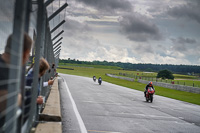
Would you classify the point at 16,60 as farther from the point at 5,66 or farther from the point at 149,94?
the point at 149,94

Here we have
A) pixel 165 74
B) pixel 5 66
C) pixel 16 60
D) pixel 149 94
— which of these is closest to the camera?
pixel 16 60

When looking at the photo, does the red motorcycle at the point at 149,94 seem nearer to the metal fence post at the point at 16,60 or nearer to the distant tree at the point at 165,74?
the metal fence post at the point at 16,60

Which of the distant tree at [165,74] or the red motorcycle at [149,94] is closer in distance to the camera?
the red motorcycle at [149,94]

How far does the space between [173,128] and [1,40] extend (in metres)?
6.68

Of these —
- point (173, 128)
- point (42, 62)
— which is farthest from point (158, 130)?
point (42, 62)

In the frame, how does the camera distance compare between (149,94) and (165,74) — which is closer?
(149,94)

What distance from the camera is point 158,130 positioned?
846cm

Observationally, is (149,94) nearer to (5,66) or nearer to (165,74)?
(5,66)

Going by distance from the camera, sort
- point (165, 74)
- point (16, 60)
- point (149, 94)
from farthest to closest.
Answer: point (165, 74) < point (149, 94) < point (16, 60)

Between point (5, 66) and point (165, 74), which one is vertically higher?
point (165, 74)

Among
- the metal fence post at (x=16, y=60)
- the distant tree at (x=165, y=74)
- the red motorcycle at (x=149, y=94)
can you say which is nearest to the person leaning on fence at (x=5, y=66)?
the metal fence post at (x=16, y=60)

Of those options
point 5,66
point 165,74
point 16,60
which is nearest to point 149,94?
point 5,66

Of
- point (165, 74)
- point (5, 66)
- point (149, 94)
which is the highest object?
point (165, 74)

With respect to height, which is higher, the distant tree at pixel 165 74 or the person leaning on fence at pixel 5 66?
the distant tree at pixel 165 74
